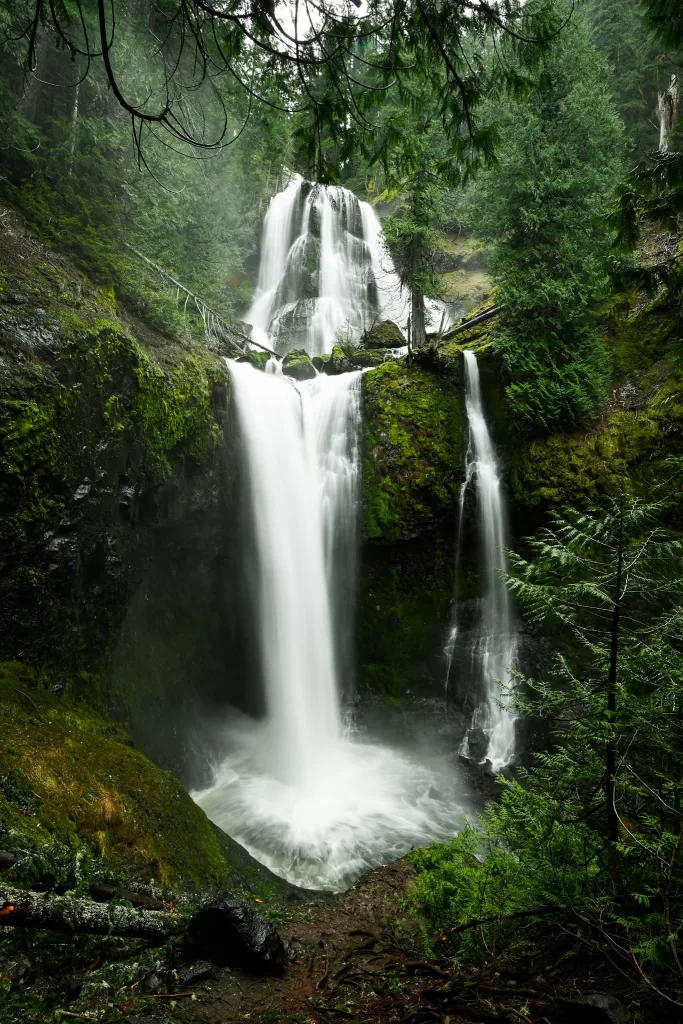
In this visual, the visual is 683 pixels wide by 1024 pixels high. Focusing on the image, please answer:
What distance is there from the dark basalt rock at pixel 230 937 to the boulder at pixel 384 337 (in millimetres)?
14112

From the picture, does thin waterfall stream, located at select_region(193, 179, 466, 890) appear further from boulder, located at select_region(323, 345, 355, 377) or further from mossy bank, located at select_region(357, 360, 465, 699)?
boulder, located at select_region(323, 345, 355, 377)

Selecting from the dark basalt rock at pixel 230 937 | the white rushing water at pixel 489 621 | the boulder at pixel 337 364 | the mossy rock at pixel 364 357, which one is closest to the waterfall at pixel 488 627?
the white rushing water at pixel 489 621

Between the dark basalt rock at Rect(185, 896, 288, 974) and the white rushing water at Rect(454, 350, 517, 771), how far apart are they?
7389 mm

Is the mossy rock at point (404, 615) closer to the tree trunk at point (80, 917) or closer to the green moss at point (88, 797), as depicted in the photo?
the green moss at point (88, 797)

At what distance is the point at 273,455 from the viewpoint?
10.8m

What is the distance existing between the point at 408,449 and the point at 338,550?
2.66 m

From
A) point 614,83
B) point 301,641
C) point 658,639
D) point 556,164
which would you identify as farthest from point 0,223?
point 614,83

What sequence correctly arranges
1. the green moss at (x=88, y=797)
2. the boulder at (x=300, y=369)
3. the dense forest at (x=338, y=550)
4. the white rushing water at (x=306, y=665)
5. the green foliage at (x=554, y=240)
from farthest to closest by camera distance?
1. the boulder at (x=300, y=369)
2. the green foliage at (x=554, y=240)
3. the white rushing water at (x=306, y=665)
4. the green moss at (x=88, y=797)
5. the dense forest at (x=338, y=550)

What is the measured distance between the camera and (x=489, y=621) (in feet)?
35.3

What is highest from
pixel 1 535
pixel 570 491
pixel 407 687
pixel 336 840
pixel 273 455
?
pixel 273 455

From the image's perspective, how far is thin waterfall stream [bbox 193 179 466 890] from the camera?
784 cm

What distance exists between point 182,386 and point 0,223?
322 cm

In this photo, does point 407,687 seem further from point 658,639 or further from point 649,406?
point 658,639

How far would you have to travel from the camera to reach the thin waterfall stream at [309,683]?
784 centimetres
